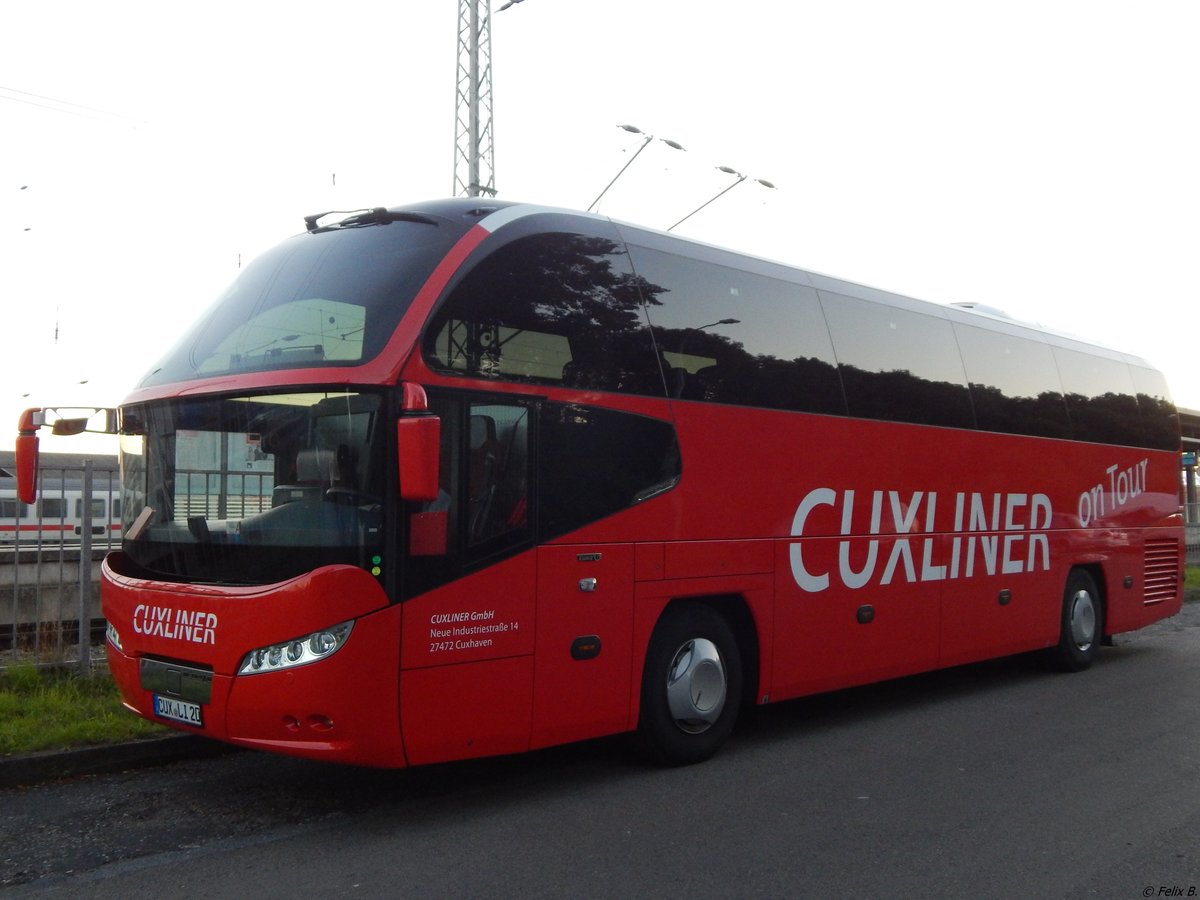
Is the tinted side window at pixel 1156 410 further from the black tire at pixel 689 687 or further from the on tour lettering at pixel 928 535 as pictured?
the black tire at pixel 689 687

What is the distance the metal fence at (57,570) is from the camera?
8.98m

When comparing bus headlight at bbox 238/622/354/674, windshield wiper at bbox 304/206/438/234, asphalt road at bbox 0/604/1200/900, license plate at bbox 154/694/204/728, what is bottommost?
asphalt road at bbox 0/604/1200/900

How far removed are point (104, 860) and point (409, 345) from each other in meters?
2.95

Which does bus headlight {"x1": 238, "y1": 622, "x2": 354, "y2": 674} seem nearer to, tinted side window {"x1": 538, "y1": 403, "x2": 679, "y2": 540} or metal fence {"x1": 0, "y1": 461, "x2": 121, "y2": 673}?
tinted side window {"x1": 538, "y1": 403, "x2": 679, "y2": 540}

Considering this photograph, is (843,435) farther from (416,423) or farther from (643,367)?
(416,423)

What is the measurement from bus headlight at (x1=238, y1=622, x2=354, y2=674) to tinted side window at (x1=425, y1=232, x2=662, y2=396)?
1.50 m

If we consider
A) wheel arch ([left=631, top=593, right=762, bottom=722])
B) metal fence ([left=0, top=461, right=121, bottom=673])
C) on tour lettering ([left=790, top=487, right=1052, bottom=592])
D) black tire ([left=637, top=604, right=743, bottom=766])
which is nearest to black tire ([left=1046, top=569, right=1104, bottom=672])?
on tour lettering ([left=790, top=487, right=1052, bottom=592])

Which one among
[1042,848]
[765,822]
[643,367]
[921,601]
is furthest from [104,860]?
[921,601]

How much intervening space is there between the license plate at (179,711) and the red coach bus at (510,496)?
22 millimetres

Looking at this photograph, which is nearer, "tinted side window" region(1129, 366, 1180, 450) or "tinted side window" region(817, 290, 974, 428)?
"tinted side window" region(817, 290, 974, 428)

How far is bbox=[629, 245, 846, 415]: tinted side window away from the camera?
305 inches

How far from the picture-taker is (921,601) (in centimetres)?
995

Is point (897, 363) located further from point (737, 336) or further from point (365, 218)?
point (365, 218)

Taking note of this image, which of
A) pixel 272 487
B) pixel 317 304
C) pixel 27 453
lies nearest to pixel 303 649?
pixel 272 487
